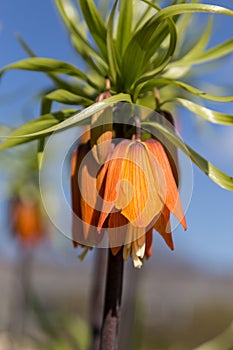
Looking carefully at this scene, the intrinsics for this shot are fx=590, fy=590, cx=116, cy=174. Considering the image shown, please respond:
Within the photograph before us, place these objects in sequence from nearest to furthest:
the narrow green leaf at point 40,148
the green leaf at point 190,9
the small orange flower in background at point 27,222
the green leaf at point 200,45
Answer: the green leaf at point 190,9, the narrow green leaf at point 40,148, the green leaf at point 200,45, the small orange flower in background at point 27,222

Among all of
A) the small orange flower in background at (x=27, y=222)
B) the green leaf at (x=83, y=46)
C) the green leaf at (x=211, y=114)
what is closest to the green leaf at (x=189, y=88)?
the green leaf at (x=211, y=114)

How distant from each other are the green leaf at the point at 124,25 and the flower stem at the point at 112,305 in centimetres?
43

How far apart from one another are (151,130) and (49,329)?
2131mm

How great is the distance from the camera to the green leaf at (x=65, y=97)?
1.17m

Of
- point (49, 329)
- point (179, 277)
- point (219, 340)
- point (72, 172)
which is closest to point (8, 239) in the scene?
point (49, 329)

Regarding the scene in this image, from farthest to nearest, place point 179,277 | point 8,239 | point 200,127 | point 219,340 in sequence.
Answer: point 179,277
point 8,239
point 200,127
point 219,340

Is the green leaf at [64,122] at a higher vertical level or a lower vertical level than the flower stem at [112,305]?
→ higher

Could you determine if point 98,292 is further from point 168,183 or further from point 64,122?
point 64,122

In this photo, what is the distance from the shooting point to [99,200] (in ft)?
3.61

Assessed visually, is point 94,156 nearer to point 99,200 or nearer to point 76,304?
point 99,200

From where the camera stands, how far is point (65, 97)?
118 cm

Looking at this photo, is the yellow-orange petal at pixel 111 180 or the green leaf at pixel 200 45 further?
the green leaf at pixel 200 45

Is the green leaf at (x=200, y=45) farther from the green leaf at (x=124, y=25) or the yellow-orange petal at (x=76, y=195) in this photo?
the yellow-orange petal at (x=76, y=195)

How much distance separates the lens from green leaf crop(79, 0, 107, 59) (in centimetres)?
111
